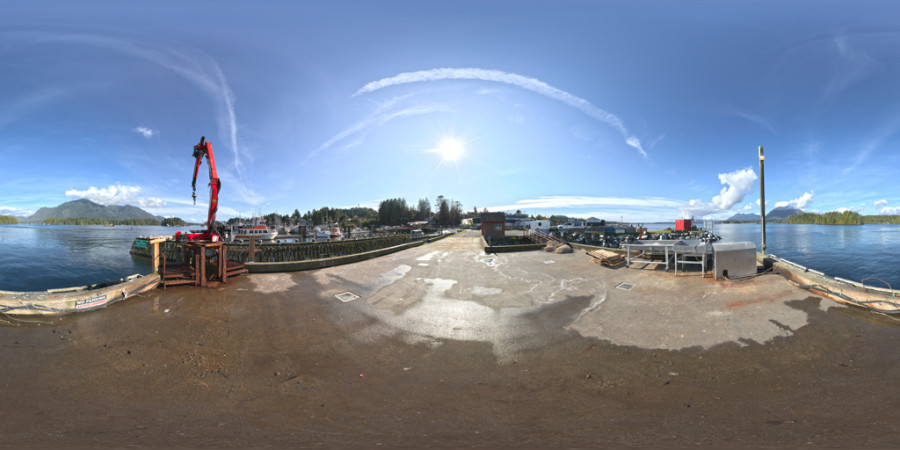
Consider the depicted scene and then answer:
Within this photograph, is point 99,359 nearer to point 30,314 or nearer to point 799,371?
point 30,314

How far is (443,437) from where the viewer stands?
345 cm

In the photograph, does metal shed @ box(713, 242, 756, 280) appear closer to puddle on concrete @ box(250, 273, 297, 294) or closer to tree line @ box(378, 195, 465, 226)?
puddle on concrete @ box(250, 273, 297, 294)

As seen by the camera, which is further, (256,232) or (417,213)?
(417,213)

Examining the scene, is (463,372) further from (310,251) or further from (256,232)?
(256,232)

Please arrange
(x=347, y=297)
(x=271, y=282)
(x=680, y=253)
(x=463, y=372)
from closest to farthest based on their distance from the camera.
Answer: (x=463, y=372) < (x=347, y=297) < (x=271, y=282) < (x=680, y=253)

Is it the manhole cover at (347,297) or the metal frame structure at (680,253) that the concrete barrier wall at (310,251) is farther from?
the metal frame structure at (680,253)

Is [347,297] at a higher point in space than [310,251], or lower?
higher

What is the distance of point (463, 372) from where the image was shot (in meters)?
4.81

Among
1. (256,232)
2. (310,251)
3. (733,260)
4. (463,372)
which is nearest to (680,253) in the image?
(733,260)

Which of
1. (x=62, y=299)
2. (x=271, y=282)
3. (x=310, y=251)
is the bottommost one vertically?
(x=310, y=251)

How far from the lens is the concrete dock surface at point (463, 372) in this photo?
11.5ft

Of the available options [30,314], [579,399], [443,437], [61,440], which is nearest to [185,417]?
[61,440]

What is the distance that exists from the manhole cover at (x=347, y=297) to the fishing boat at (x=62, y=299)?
218 inches

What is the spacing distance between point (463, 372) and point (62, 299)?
9.59 meters
